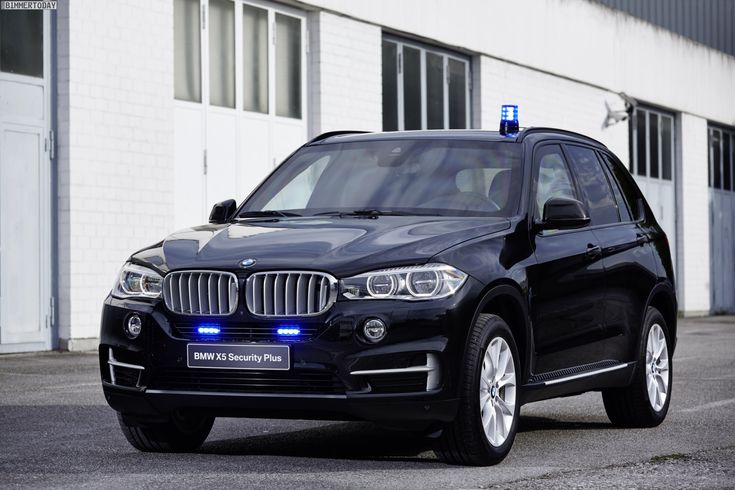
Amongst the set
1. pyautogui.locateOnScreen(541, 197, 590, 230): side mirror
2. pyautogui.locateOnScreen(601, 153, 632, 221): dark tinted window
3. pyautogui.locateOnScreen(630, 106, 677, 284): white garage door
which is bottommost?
pyautogui.locateOnScreen(541, 197, 590, 230): side mirror

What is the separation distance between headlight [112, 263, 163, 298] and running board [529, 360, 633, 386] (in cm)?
199

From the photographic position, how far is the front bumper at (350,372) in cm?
705

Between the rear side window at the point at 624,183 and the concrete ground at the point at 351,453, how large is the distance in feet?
4.64

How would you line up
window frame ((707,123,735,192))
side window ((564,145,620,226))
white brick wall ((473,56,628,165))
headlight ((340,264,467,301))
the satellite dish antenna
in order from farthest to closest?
window frame ((707,123,735,192))
the satellite dish antenna
white brick wall ((473,56,628,165))
side window ((564,145,620,226))
headlight ((340,264,467,301))

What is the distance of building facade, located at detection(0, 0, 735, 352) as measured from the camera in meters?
16.8

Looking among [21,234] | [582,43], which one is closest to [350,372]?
[21,234]

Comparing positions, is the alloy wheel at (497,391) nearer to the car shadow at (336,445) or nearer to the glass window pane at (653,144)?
the car shadow at (336,445)

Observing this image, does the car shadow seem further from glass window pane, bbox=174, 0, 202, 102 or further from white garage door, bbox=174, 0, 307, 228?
glass window pane, bbox=174, 0, 202, 102

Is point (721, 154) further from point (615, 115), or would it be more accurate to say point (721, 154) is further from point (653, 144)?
point (615, 115)

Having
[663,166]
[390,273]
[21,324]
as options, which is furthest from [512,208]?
[663,166]

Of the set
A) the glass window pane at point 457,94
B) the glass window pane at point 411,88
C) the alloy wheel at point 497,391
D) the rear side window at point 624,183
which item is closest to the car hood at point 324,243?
the alloy wheel at point 497,391

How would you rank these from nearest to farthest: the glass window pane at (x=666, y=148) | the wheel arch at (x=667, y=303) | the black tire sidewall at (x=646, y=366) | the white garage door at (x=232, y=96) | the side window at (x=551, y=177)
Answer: the side window at (x=551, y=177) < the black tire sidewall at (x=646, y=366) < the wheel arch at (x=667, y=303) < the white garage door at (x=232, y=96) < the glass window pane at (x=666, y=148)

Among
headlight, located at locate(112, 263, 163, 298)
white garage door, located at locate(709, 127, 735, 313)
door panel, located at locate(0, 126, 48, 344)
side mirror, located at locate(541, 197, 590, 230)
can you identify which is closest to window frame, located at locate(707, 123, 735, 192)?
white garage door, located at locate(709, 127, 735, 313)

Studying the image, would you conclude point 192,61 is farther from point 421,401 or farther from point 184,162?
point 421,401
